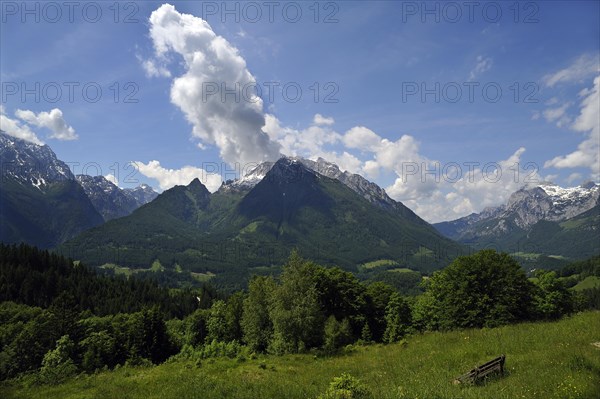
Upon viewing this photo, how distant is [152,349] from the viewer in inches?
3063

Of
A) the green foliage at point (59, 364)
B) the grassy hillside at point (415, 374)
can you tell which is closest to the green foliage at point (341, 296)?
the grassy hillside at point (415, 374)

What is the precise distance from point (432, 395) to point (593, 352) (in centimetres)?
1266

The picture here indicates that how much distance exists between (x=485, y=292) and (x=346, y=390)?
46.2m

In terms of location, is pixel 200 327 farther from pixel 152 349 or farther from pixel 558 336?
pixel 558 336

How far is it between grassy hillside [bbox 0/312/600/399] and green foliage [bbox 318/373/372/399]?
666 mm

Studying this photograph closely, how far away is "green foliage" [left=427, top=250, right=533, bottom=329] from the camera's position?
4919 centimetres

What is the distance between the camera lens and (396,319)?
69.3 meters

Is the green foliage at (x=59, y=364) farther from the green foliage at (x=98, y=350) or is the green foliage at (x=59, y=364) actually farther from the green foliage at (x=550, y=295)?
the green foliage at (x=550, y=295)

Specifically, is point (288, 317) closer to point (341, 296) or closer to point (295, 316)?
point (295, 316)

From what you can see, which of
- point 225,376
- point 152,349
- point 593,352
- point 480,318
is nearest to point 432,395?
point 593,352

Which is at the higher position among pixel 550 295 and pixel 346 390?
pixel 346 390

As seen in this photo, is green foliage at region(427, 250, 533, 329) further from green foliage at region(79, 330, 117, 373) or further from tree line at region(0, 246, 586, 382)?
green foliage at region(79, 330, 117, 373)

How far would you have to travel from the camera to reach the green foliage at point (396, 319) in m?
67.9

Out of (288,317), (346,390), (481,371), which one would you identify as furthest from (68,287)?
(481,371)
